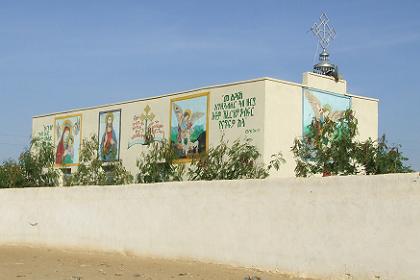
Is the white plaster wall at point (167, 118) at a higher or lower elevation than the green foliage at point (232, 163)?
higher

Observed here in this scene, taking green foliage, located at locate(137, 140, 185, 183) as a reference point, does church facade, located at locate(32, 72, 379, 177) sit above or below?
above

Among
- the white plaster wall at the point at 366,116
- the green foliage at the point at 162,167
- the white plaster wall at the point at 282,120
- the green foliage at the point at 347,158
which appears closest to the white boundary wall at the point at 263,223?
the green foliage at the point at 162,167

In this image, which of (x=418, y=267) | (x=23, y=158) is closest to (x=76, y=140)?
(x=23, y=158)

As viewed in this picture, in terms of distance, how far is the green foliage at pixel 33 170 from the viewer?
29.8m

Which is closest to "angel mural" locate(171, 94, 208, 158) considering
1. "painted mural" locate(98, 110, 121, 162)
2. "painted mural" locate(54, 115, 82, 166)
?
"painted mural" locate(98, 110, 121, 162)

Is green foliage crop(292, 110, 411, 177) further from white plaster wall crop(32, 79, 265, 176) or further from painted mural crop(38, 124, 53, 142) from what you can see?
painted mural crop(38, 124, 53, 142)

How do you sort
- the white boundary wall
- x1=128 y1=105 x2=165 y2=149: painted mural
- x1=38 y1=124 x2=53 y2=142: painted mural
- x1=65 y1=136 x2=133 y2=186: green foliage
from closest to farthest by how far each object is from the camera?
the white boundary wall, x1=128 y1=105 x2=165 y2=149: painted mural, x1=65 y1=136 x2=133 y2=186: green foliage, x1=38 y1=124 x2=53 y2=142: painted mural

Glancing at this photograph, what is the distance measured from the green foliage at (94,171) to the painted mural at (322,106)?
7.60 meters

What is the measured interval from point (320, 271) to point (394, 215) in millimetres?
2056

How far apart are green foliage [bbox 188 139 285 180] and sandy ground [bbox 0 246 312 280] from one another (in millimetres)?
5206

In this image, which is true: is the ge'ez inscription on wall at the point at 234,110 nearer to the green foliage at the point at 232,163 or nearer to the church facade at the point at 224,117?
the church facade at the point at 224,117

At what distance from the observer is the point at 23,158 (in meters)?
31.0

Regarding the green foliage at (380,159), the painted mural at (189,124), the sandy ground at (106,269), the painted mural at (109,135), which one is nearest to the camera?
the sandy ground at (106,269)

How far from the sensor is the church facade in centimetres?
2378
